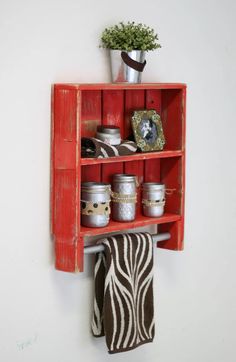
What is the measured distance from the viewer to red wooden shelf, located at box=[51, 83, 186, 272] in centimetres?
220

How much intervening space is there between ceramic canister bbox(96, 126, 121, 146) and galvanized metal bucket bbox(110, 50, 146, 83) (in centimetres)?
14

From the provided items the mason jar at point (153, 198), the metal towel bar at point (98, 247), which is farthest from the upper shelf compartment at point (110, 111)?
the metal towel bar at point (98, 247)

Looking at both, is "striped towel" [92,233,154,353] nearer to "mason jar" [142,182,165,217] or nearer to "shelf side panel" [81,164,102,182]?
"mason jar" [142,182,165,217]

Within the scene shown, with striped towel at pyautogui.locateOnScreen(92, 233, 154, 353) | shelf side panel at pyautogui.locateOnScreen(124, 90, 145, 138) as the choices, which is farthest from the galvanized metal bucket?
striped towel at pyautogui.locateOnScreen(92, 233, 154, 353)

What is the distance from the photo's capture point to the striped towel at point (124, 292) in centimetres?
A: 236

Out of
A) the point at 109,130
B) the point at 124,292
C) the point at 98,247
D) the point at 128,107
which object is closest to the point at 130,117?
the point at 128,107

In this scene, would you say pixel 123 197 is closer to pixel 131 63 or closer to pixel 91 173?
pixel 91 173

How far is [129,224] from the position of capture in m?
2.37

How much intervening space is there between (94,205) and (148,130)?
312 millimetres

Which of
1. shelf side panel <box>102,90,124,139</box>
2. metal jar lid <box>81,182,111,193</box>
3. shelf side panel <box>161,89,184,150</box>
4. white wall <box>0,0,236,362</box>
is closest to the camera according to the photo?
white wall <box>0,0,236,362</box>

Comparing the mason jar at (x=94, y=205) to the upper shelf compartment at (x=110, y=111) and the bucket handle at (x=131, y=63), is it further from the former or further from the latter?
the bucket handle at (x=131, y=63)
